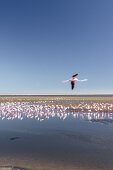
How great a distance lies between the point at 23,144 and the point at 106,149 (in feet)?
16.8

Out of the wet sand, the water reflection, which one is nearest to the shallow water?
the wet sand

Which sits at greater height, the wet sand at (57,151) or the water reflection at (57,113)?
the water reflection at (57,113)

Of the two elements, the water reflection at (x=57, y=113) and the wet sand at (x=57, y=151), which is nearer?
the wet sand at (x=57, y=151)

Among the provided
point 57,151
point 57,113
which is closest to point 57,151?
point 57,151

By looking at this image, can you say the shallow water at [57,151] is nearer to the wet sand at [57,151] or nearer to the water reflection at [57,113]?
the wet sand at [57,151]

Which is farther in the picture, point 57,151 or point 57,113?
point 57,113

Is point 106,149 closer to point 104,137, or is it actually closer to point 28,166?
point 104,137

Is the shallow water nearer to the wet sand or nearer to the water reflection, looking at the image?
the wet sand

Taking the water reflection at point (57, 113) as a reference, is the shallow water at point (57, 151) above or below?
below

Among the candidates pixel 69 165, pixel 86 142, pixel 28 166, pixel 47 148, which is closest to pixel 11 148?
pixel 47 148

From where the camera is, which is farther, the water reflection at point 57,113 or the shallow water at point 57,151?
the water reflection at point 57,113

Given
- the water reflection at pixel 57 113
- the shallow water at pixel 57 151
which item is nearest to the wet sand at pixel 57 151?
the shallow water at pixel 57 151

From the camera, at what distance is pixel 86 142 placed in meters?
11.9

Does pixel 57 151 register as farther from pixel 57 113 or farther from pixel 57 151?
pixel 57 113
